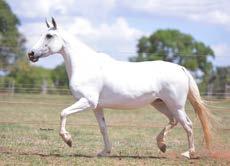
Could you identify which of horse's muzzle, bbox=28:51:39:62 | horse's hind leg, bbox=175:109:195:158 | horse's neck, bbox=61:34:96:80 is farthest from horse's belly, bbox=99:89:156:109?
horse's muzzle, bbox=28:51:39:62

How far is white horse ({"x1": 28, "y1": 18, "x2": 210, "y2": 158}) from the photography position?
8938 mm

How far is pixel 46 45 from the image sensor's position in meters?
9.17

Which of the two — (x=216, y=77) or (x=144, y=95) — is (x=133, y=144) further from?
(x=216, y=77)

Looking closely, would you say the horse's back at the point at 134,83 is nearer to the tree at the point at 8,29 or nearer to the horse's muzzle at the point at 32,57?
the horse's muzzle at the point at 32,57

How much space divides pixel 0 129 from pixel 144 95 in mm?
5219

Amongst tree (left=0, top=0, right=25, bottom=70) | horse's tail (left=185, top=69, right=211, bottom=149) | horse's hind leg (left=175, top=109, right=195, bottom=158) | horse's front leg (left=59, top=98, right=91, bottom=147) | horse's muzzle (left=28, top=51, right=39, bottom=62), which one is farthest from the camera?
tree (left=0, top=0, right=25, bottom=70)

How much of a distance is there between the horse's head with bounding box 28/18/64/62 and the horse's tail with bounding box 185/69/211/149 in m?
2.34

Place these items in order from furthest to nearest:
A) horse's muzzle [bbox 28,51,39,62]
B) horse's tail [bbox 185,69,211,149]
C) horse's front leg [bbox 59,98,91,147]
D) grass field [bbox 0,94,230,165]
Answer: horse's tail [bbox 185,69,211,149]
horse's muzzle [bbox 28,51,39,62]
horse's front leg [bbox 59,98,91,147]
grass field [bbox 0,94,230,165]

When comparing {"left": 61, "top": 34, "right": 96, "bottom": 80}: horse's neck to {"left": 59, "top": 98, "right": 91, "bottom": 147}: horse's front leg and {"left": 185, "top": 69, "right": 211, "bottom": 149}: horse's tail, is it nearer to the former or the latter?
{"left": 59, "top": 98, "right": 91, "bottom": 147}: horse's front leg

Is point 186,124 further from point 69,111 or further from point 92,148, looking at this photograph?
point 69,111

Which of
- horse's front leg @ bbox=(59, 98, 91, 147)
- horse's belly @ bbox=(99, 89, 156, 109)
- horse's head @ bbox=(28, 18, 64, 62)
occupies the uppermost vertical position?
horse's head @ bbox=(28, 18, 64, 62)

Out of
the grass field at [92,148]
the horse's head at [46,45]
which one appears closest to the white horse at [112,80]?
the horse's head at [46,45]

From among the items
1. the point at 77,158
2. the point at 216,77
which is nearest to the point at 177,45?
the point at 216,77

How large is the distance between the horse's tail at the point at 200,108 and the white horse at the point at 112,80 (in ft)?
0.22
